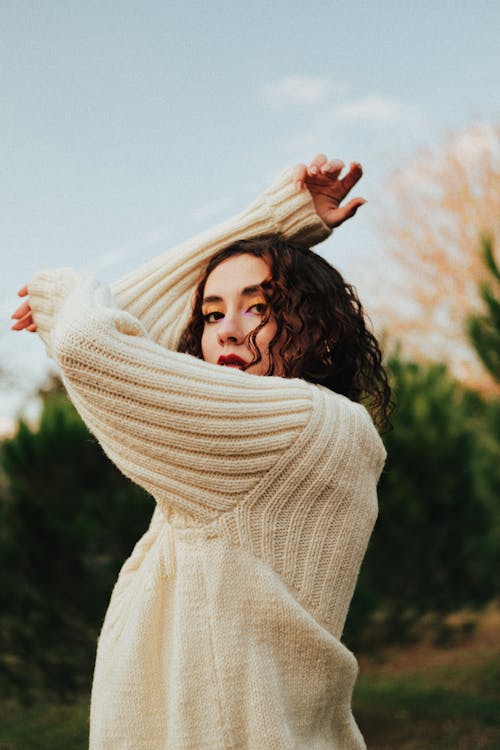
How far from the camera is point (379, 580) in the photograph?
6.28m

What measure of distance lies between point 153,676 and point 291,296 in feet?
2.89

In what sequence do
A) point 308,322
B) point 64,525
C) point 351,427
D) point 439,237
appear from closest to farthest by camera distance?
point 351,427 < point 308,322 < point 64,525 < point 439,237

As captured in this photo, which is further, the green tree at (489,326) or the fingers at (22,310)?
the green tree at (489,326)

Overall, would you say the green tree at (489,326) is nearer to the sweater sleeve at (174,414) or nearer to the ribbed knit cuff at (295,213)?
the ribbed knit cuff at (295,213)

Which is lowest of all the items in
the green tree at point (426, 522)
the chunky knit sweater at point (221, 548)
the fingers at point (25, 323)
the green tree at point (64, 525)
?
the green tree at point (426, 522)

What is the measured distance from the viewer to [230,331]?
1.85 meters

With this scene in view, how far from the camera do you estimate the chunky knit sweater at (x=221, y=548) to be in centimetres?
152

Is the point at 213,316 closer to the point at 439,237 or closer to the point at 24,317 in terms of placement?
the point at 24,317

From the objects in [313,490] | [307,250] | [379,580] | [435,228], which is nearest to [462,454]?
[379,580]

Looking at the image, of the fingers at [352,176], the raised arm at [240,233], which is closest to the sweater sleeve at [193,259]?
the raised arm at [240,233]

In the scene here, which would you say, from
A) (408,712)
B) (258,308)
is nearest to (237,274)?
(258,308)

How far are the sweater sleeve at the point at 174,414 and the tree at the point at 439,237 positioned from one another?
14667 millimetres

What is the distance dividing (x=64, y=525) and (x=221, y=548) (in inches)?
156

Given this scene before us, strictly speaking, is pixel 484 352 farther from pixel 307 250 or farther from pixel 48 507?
pixel 307 250
